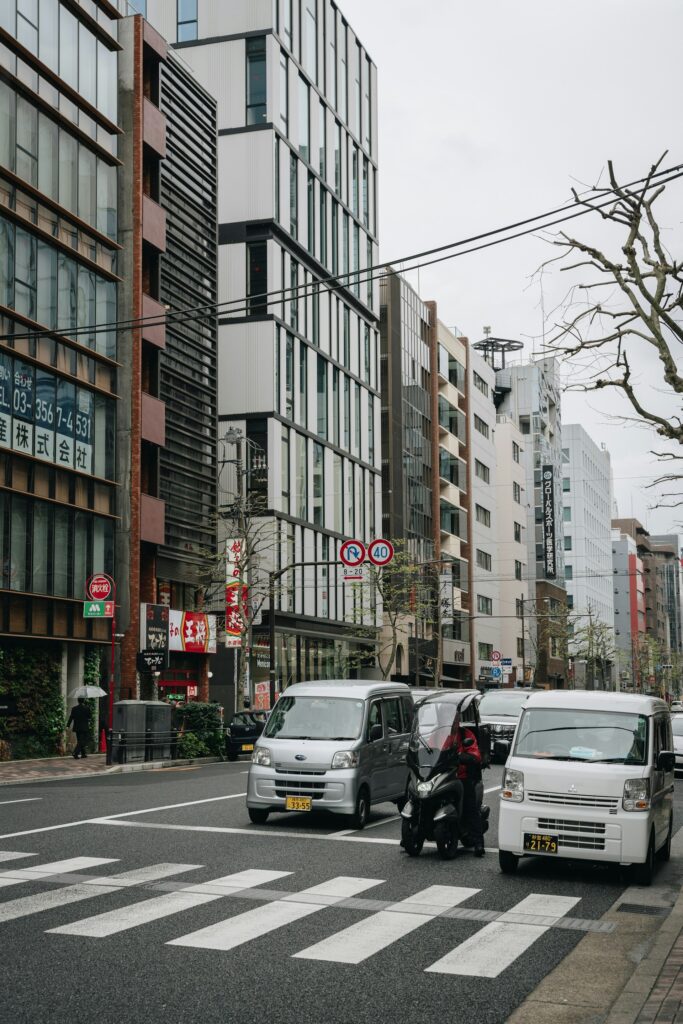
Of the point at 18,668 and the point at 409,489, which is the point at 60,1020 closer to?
the point at 18,668

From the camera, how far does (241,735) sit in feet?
120

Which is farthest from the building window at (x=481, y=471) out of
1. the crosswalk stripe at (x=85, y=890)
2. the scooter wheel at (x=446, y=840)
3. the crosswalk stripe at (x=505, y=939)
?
the crosswalk stripe at (x=505, y=939)

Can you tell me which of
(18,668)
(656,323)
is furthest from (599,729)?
(18,668)

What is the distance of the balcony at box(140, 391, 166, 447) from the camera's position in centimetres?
4212

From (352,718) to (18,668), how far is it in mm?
19601

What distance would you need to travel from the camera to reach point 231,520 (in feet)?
163

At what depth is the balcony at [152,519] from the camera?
137 feet

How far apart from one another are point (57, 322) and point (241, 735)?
13584mm

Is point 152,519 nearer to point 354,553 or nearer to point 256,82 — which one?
point 354,553

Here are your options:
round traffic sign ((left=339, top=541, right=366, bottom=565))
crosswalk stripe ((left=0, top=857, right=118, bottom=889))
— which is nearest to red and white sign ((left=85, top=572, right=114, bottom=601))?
round traffic sign ((left=339, top=541, right=366, bottom=565))

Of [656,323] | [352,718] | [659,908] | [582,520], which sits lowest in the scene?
[659,908]

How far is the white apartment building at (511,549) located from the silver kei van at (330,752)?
83.8m

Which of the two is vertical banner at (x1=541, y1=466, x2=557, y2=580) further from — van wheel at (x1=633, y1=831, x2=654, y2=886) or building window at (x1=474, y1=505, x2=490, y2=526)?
van wheel at (x1=633, y1=831, x2=654, y2=886)

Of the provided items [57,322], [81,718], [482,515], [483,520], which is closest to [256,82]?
[57,322]
